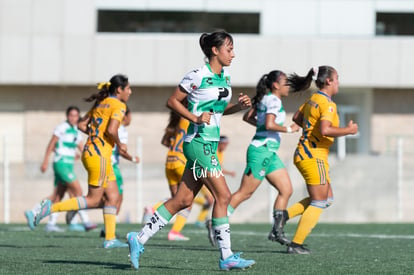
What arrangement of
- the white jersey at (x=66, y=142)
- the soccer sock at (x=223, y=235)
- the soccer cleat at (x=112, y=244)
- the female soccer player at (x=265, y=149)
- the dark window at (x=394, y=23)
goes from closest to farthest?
the soccer sock at (x=223, y=235), the soccer cleat at (x=112, y=244), the female soccer player at (x=265, y=149), the white jersey at (x=66, y=142), the dark window at (x=394, y=23)

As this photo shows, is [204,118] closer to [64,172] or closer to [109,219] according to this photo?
[109,219]

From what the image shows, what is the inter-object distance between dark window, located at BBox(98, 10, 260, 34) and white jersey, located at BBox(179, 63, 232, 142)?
82.1 feet

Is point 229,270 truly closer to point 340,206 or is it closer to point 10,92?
point 340,206

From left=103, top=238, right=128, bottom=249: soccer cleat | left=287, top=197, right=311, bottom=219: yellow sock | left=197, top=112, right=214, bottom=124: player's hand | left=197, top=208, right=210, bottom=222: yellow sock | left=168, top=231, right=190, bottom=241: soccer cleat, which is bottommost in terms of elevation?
left=197, top=208, right=210, bottom=222: yellow sock

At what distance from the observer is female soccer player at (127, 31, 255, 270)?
8188mm

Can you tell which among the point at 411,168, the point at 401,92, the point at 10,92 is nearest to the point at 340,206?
the point at 411,168

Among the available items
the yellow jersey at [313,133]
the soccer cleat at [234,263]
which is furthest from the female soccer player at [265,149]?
the soccer cleat at [234,263]

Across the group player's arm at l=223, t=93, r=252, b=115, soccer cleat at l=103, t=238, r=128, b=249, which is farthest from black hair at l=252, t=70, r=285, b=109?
player's arm at l=223, t=93, r=252, b=115

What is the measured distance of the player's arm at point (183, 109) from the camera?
8.03 metres

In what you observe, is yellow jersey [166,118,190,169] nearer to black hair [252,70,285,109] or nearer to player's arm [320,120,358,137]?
black hair [252,70,285,109]

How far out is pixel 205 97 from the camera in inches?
327

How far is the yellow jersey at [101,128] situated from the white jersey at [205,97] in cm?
292

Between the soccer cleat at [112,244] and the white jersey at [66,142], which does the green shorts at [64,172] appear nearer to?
the white jersey at [66,142]

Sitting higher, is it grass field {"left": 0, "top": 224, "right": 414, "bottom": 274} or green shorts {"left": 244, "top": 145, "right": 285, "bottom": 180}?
green shorts {"left": 244, "top": 145, "right": 285, "bottom": 180}
